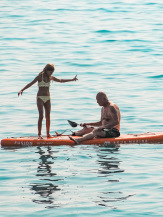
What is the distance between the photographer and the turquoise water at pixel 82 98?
12.1 m

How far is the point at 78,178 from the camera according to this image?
13.3 metres

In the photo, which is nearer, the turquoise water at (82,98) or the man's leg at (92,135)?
the turquoise water at (82,98)

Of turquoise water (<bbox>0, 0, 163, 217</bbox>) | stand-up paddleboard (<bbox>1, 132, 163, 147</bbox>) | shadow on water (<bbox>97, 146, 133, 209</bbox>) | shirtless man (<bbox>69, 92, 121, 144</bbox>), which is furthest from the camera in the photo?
stand-up paddleboard (<bbox>1, 132, 163, 147</bbox>)

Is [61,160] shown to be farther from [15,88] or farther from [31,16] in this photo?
[31,16]

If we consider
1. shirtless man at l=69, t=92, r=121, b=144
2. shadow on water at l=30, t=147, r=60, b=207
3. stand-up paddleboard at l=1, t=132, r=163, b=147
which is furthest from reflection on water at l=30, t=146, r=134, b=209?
shirtless man at l=69, t=92, r=121, b=144

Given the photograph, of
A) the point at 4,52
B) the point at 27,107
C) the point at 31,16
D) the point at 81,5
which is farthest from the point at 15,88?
the point at 81,5

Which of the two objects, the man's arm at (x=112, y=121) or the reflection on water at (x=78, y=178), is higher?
the man's arm at (x=112, y=121)

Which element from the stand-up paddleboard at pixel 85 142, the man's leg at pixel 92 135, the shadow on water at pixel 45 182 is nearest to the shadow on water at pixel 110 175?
the stand-up paddleboard at pixel 85 142

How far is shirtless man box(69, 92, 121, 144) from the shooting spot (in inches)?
622

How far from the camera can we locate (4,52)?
34656 millimetres

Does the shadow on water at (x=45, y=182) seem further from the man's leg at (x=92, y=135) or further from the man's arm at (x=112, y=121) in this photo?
the man's arm at (x=112, y=121)

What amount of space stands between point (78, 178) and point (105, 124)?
296 cm

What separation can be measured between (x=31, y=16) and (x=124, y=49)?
1189cm

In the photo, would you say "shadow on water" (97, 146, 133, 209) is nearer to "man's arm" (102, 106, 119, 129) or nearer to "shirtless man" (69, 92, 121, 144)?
"shirtless man" (69, 92, 121, 144)
